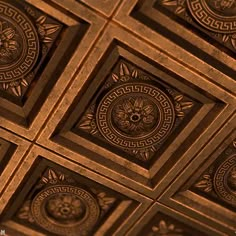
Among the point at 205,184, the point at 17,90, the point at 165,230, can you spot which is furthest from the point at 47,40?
the point at 165,230

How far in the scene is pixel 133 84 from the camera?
1.71m

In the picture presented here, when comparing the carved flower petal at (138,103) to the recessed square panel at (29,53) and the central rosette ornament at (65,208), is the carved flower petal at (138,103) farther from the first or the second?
the central rosette ornament at (65,208)

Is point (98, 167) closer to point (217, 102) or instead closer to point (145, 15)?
point (217, 102)

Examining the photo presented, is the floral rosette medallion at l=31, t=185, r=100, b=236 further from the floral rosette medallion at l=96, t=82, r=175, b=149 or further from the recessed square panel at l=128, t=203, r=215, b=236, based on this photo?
the floral rosette medallion at l=96, t=82, r=175, b=149

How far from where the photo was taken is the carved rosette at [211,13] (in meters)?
1.53

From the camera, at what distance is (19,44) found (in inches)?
63.0

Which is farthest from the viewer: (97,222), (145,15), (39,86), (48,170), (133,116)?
(97,222)

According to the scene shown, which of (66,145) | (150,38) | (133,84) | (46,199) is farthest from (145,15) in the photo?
(46,199)

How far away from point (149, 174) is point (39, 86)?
644 millimetres

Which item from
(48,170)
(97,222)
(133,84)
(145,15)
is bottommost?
(97,222)

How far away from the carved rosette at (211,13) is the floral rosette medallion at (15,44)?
50cm

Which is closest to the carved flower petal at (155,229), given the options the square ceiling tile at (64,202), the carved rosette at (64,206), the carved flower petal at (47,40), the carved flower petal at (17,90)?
the square ceiling tile at (64,202)

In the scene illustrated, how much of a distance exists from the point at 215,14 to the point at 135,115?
0.52 metres

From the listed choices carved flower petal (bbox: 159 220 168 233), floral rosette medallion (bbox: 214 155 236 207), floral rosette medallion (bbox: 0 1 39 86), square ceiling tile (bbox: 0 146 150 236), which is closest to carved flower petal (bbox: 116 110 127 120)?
square ceiling tile (bbox: 0 146 150 236)
